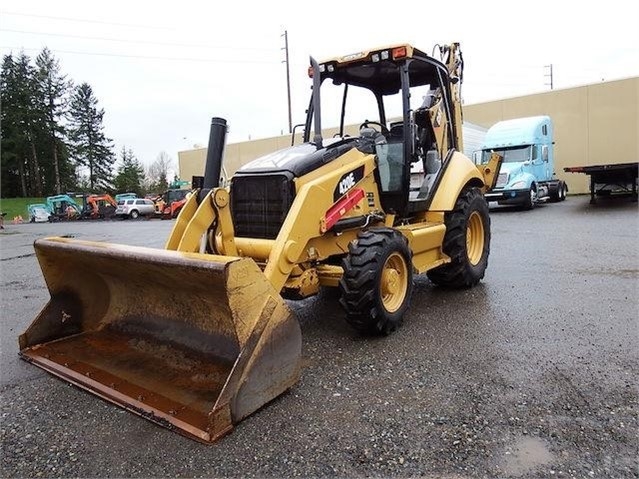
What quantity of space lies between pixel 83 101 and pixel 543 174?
190 feet

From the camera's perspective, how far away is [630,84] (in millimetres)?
21062

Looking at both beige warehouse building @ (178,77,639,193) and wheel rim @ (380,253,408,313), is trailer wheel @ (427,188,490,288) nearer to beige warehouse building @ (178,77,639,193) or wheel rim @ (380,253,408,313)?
wheel rim @ (380,253,408,313)

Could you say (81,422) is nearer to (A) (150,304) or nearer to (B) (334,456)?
(A) (150,304)

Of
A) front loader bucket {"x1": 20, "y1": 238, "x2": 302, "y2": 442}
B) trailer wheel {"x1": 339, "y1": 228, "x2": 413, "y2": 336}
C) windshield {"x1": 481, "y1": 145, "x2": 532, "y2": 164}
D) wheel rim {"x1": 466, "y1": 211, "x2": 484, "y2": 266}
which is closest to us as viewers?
front loader bucket {"x1": 20, "y1": 238, "x2": 302, "y2": 442}

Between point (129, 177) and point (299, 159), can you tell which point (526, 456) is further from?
point (129, 177)

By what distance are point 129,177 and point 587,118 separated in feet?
169

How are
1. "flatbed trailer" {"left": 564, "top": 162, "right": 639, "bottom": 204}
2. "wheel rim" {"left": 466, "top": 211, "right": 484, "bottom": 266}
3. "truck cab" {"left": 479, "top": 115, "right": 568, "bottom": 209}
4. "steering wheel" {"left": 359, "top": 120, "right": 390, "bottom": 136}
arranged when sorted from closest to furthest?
"steering wheel" {"left": 359, "top": 120, "right": 390, "bottom": 136}, "wheel rim" {"left": 466, "top": 211, "right": 484, "bottom": 266}, "flatbed trailer" {"left": 564, "top": 162, "right": 639, "bottom": 204}, "truck cab" {"left": 479, "top": 115, "right": 568, "bottom": 209}

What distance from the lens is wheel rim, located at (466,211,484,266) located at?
6.16m

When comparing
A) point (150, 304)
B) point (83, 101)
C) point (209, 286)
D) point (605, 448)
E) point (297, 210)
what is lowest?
point (605, 448)

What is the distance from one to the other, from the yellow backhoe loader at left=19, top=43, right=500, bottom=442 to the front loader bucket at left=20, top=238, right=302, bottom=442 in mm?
11

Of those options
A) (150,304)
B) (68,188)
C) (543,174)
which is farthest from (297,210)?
(68,188)

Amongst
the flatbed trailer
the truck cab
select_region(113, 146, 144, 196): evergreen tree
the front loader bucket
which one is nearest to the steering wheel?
the front loader bucket

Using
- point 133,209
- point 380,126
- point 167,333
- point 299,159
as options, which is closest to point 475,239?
point 380,126

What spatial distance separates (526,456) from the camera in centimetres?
248
